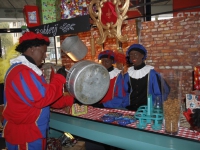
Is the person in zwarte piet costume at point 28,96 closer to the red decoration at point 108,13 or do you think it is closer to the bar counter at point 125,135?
the bar counter at point 125,135

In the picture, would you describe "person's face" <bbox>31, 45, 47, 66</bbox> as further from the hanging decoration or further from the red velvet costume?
the hanging decoration

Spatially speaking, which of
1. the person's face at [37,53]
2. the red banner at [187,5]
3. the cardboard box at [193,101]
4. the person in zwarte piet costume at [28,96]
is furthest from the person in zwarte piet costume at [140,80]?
the red banner at [187,5]

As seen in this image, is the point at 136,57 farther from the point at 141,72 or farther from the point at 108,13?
the point at 108,13

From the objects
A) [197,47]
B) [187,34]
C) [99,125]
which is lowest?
[99,125]

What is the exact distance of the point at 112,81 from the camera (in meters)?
3.29

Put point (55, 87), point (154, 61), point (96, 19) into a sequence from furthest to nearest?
point (154, 61)
point (96, 19)
point (55, 87)

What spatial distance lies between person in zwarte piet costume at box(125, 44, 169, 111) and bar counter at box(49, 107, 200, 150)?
766 millimetres

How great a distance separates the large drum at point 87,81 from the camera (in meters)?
1.95

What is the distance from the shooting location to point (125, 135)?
1701mm

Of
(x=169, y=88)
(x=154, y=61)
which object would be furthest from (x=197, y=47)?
(x=169, y=88)

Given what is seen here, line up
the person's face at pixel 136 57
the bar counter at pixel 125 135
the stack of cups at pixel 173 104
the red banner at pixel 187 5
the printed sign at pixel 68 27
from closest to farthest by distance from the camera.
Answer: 1. the bar counter at pixel 125 135
2. the stack of cups at pixel 173 104
3. the printed sign at pixel 68 27
4. the person's face at pixel 136 57
5. the red banner at pixel 187 5

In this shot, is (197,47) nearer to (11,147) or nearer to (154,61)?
(154,61)

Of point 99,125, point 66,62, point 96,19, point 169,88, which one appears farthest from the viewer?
point 66,62

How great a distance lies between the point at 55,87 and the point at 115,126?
26.5 inches
